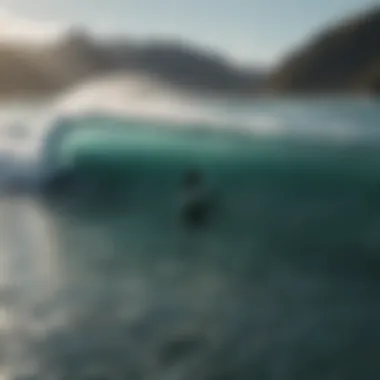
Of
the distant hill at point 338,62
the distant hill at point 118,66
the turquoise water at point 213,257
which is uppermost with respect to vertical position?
the distant hill at point 118,66

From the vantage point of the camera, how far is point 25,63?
1603 millimetres

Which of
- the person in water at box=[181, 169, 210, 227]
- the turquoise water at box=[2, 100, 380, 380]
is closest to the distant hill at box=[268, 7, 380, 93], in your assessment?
the turquoise water at box=[2, 100, 380, 380]

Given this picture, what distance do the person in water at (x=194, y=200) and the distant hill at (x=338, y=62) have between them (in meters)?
0.30

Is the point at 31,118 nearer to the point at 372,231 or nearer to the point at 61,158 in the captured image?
the point at 61,158

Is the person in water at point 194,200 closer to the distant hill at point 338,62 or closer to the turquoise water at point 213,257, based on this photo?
the turquoise water at point 213,257

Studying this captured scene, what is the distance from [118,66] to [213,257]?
544mm

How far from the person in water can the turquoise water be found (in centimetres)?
2

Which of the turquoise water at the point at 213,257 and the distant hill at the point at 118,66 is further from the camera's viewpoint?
the distant hill at the point at 118,66

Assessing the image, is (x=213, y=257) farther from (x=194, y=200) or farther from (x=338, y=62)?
(x=338, y=62)

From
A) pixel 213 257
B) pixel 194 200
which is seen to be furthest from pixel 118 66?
pixel 213 257

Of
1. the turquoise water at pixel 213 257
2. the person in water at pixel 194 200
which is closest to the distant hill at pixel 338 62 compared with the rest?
the turquoise water at pixel 213 257

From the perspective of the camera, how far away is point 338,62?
1529 millimetres

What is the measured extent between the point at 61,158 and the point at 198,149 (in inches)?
15.9

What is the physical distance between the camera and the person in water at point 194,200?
1575 mm
